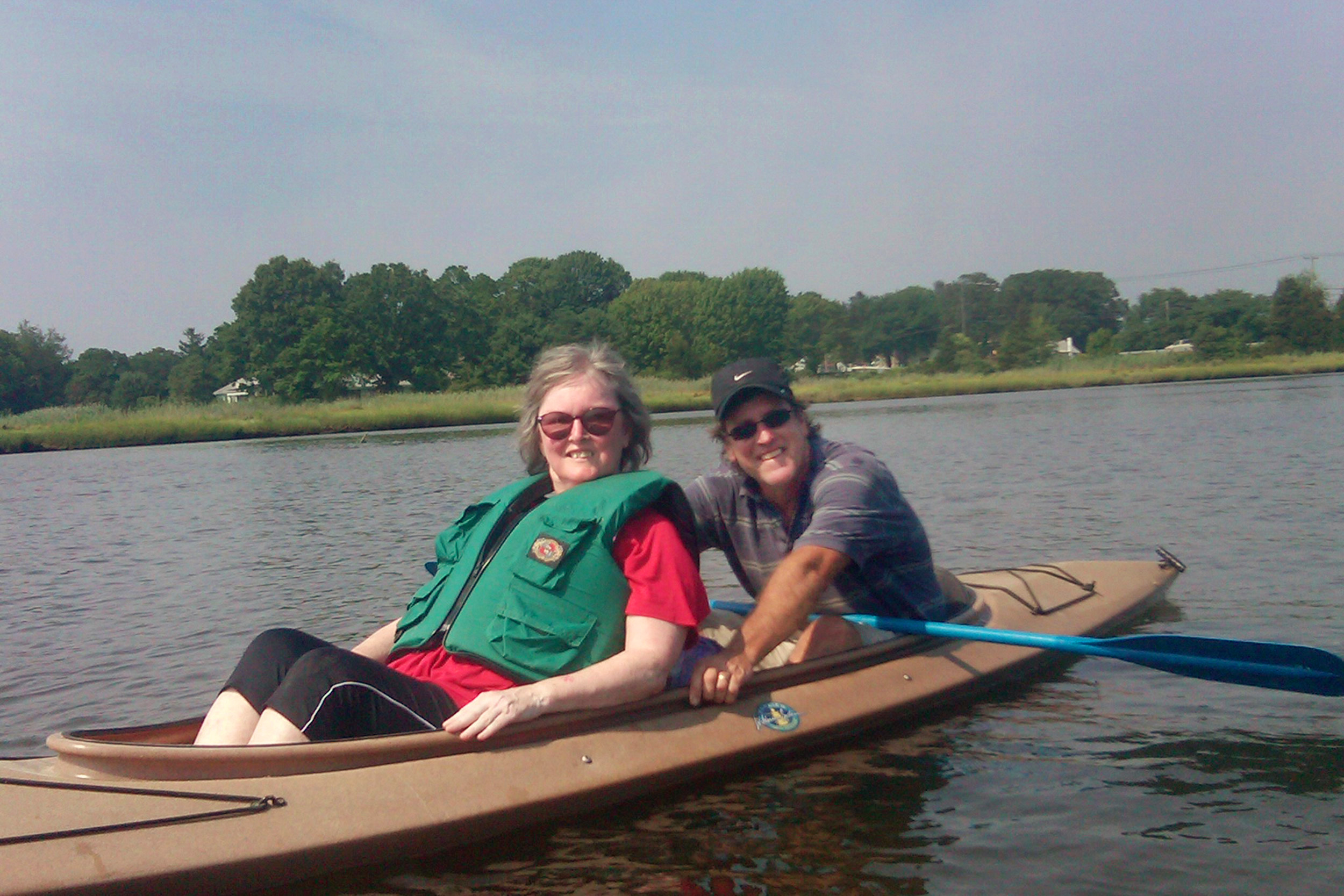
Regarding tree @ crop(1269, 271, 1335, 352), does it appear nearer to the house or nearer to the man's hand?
the house

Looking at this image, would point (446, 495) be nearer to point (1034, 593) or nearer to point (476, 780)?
point (1034, 593)

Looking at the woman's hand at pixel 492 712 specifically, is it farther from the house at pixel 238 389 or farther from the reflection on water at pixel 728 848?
the house at pixel 238 389

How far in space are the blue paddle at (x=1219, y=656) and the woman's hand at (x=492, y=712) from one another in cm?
197

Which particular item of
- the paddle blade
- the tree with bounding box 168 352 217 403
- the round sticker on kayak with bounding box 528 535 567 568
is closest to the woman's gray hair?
the round sticker on kayak with bounding box 528 535 567 568

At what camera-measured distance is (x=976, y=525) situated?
10438 mm

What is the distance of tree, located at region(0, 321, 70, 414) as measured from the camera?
64.8 m

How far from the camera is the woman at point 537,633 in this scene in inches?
132

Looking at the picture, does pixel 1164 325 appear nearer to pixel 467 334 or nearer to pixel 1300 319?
pixel 1300 319

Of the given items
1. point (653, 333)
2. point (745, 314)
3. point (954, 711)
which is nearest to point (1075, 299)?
point (745, 314)

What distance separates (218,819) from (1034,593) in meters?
4.18

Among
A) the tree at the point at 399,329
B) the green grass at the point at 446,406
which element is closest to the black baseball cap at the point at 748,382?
the green grass at the point at 446,406

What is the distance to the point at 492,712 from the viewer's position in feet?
11.2

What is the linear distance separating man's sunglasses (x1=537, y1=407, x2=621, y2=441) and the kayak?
0.93m

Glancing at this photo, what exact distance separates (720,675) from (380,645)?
1.24 meters
